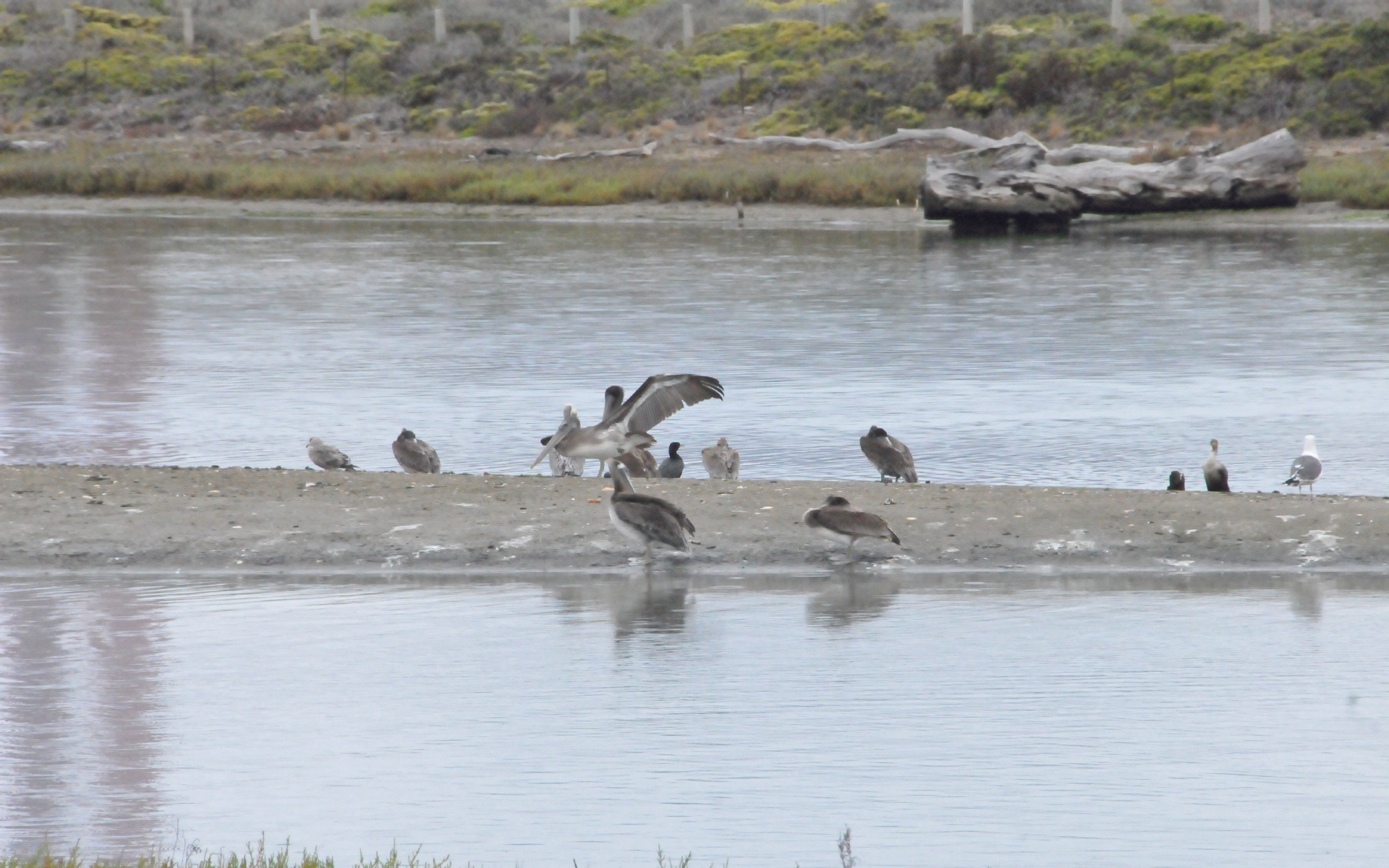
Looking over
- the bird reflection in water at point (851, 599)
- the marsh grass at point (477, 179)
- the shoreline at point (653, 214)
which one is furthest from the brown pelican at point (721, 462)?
the marsh grass at point (477, 179)

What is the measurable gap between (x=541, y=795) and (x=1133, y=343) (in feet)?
56.8

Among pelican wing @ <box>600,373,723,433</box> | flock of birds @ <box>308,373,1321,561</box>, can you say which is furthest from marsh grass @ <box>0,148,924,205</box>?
pelican wing @ <box>600,373,723,433</box>

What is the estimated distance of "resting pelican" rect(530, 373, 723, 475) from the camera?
12734 mm

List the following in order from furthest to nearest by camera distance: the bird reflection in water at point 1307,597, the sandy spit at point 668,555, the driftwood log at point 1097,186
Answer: the driftwood log at point 1097,186 < the sandy spit at point 668,555 < the bird reflection in water at point 1307,597

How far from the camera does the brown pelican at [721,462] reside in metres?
14.1

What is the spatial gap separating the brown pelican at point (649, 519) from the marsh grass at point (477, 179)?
32.6 m

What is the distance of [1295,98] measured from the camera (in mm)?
48531

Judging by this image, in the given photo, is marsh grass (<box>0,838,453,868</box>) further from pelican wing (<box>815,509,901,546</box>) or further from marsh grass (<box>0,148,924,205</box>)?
marsh grass (<box>0,148,924,205</box>)

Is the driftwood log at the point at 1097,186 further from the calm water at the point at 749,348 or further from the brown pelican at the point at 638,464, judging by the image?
the brown pelican at the point at 638,464

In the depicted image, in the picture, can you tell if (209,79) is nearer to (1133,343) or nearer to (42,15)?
(42,15)

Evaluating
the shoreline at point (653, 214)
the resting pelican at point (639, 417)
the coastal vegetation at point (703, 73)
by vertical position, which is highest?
the coastal vegetation at point (703, 73)

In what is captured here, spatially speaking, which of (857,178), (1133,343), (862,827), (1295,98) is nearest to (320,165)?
(857,178)

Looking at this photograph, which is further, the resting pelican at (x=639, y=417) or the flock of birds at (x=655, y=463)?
the resting pelican at (x=639, y=417)

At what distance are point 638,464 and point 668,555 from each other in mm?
2803
